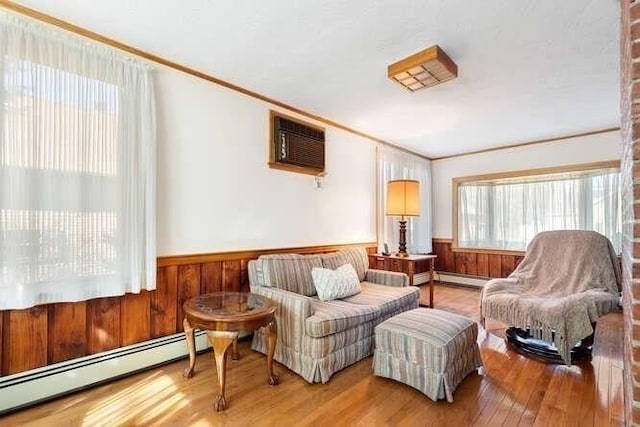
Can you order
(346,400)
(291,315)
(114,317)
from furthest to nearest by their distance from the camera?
1. (291,315)
2. (114,317)
3. (346,400)

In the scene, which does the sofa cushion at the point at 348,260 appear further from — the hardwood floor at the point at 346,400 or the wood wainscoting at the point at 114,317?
the hardwood floor at the point at 346,400

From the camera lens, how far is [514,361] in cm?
253

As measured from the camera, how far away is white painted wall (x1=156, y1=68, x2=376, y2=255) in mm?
2494

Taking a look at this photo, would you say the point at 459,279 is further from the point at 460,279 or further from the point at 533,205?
the point at 533,205

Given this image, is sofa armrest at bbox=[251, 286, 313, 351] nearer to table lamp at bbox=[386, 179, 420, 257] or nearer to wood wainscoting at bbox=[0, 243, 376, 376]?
wood wainscoting at bbox=[0, 243, 376, 376]

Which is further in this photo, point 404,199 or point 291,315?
point 404,199

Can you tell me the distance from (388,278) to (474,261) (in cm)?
258

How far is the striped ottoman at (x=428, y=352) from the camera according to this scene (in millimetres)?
1951

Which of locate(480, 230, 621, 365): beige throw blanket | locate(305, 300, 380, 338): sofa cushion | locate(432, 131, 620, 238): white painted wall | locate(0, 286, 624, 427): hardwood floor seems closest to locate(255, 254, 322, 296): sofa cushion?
locate(305, 300, 380, 338): sofa cushion

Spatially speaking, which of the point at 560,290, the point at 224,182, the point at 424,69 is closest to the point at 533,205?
the point at 560,290

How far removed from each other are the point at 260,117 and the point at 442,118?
211 cm

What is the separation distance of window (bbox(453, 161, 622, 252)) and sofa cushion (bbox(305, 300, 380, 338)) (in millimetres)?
3282

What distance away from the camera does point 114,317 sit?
219 centimetres

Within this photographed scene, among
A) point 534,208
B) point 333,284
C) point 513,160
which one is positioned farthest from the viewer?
point 513,160
